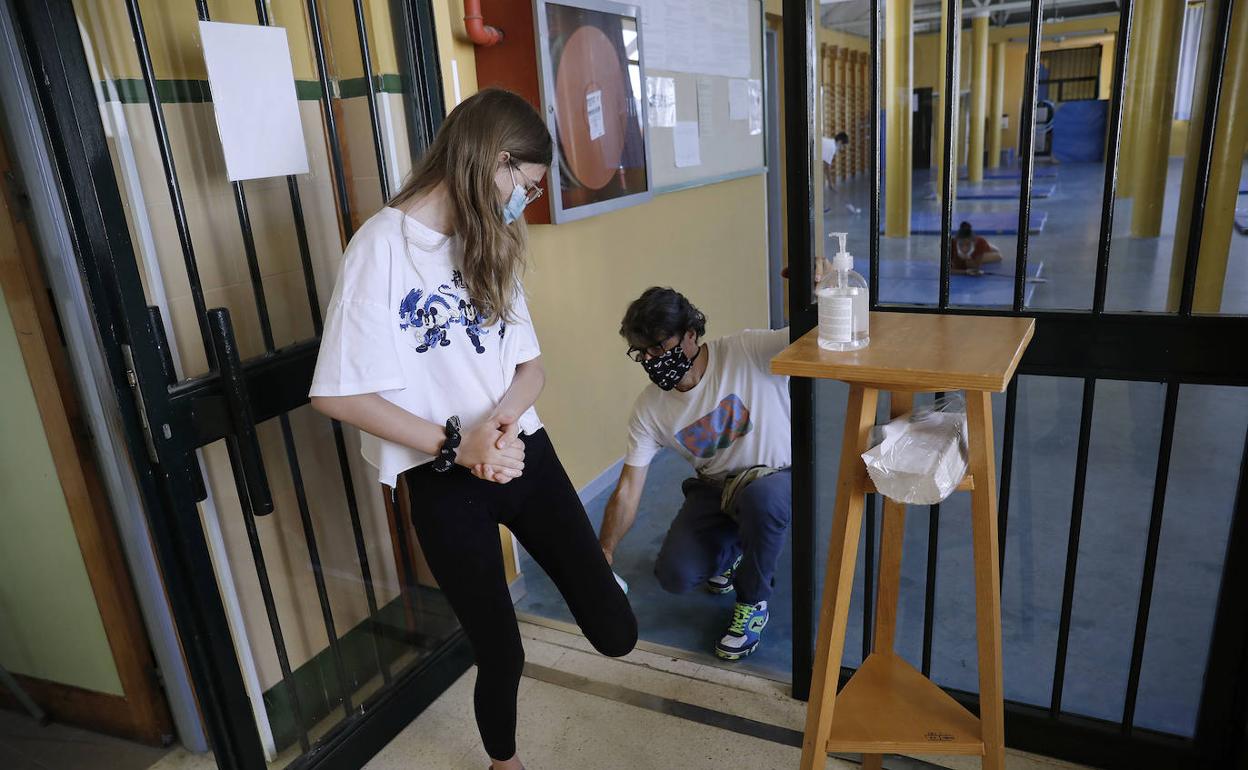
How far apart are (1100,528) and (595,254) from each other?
6.72 ft

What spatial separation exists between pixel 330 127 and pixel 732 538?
5.23ft

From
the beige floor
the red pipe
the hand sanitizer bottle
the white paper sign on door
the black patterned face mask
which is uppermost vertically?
the red pipe

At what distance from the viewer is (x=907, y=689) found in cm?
155

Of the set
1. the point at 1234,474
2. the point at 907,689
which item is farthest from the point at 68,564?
the point at 1234,474

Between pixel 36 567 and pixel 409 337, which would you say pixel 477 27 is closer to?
pixel 409 337

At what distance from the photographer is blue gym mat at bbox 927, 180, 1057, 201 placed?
12461mm

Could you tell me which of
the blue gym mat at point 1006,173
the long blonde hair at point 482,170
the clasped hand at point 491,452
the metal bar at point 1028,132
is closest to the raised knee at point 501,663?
the clasped hand at point 491,452

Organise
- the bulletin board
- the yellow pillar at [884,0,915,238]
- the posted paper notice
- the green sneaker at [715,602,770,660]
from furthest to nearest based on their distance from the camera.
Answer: the yellow pillar at [884,0,915,238], the posted paper notice, the bulletin board, the green sneaker at [715,602,770,660]

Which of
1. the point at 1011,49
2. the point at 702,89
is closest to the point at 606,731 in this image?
the point at 702,89

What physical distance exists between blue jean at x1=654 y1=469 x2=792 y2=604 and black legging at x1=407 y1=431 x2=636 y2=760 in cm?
64

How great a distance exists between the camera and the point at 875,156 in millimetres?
1615

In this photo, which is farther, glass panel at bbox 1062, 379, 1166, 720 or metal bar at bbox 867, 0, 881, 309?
glass panel at bbox 1062, 379, 1166, 720

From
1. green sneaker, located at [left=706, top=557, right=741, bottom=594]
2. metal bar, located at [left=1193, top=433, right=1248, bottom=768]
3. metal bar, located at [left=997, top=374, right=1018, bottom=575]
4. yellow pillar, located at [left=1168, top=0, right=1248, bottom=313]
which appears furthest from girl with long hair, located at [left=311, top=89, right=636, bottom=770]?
yellow pillar, located at [left=1168, top=0, right=1248, bottom=313]

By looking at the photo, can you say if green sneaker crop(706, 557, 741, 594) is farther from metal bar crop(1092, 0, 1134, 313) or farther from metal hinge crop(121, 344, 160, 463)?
metal hinge crop(121, 344, 160, 463)
